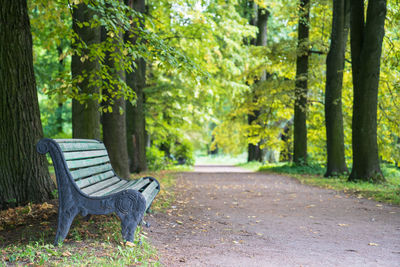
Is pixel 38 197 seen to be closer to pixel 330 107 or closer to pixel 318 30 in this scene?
pixel 330 107

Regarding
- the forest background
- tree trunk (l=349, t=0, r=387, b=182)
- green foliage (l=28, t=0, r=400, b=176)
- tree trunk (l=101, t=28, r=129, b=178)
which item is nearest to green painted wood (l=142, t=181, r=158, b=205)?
tree trunk (l=101, t=28, r=129, b=178)

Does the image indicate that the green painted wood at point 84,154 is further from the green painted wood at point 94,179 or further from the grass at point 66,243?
the grass at point 66,243

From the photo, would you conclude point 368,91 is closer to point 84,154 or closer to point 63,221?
point 84,154

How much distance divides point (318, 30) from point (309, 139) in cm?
607

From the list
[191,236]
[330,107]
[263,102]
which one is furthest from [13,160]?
[263,102]

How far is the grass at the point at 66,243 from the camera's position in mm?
3770

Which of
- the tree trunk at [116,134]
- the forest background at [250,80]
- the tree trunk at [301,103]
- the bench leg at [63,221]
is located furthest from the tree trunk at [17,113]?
the tree trunk at [301,103]

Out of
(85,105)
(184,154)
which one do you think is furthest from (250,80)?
(85,105)

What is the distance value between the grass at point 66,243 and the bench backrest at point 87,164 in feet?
1.81

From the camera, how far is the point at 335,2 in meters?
13.0

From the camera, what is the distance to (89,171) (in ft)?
16.3

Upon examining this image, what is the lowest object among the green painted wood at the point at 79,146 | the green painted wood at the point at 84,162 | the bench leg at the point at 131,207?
the bench leg at the point at 131,207

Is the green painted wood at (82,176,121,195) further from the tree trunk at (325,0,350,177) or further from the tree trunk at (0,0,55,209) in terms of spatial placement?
the tree trunk at (325,0,350,177)

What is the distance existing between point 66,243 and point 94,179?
3.23ft
